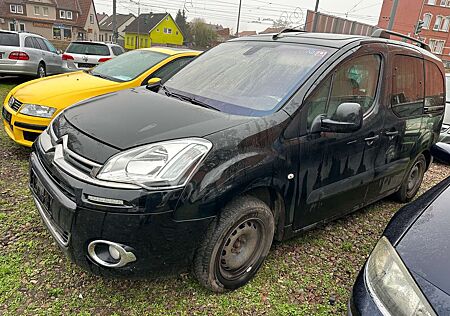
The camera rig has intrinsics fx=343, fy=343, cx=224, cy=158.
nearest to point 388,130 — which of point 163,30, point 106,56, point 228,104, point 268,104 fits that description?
point 268,104

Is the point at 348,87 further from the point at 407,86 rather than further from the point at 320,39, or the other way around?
the point at 407,86

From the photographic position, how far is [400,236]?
174cm

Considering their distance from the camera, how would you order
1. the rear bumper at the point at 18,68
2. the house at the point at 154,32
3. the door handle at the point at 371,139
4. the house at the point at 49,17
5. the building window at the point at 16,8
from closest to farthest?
the door handle at the point at 371,139 < the rear bumper at the point at 18,68 < the house at the point at 49,17 < the building window at the point at 16,8 < the house at the point at 154,32

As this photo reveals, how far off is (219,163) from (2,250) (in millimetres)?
1842

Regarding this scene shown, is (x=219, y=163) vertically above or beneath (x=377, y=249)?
above

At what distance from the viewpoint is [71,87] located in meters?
4.34

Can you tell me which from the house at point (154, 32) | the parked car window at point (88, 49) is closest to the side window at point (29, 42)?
the parked car window at point (88, 49)

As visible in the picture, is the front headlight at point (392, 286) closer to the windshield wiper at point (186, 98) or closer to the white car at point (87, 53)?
the windshield wiper at point (186, 98)

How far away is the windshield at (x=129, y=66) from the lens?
4.96m

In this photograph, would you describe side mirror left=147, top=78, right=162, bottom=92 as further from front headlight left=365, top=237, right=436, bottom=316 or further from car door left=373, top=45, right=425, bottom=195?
front headlight left=365, top=237, right=436, bottom=316

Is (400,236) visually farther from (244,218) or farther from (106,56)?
(106,56)

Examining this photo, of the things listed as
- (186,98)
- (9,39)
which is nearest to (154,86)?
(186,98)

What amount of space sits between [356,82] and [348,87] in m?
0.13

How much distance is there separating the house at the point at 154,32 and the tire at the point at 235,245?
56.5 metres
